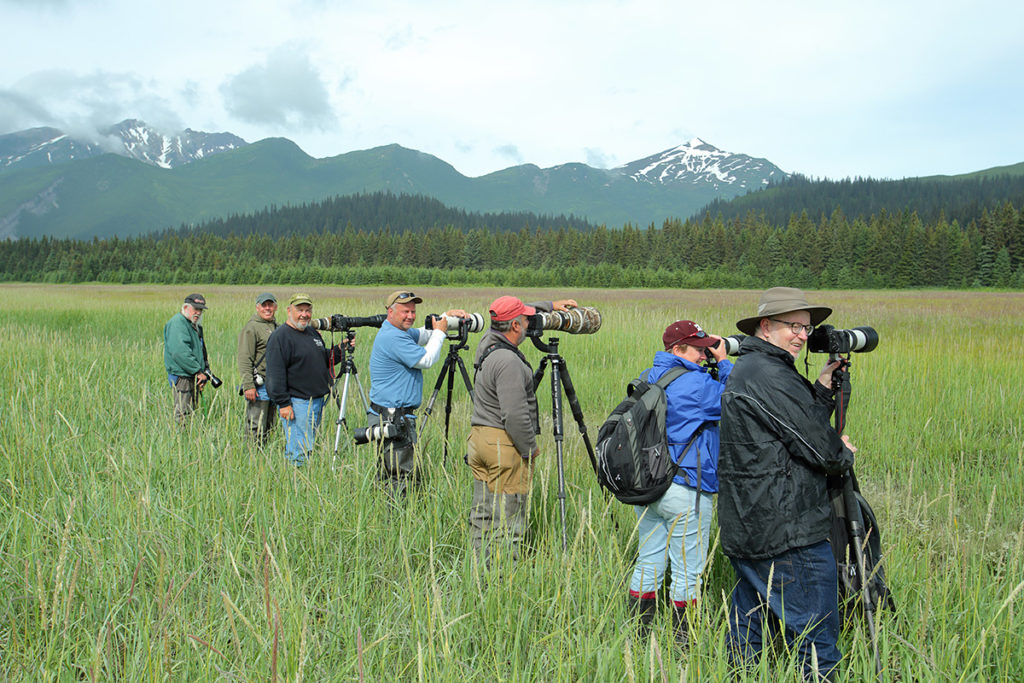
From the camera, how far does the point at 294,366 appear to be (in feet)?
19.9

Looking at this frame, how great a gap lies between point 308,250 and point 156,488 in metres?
113

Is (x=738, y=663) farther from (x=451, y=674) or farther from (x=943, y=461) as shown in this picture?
(x=943, y=461)

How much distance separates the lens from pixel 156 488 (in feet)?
12.6

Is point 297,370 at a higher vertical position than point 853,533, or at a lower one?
higher

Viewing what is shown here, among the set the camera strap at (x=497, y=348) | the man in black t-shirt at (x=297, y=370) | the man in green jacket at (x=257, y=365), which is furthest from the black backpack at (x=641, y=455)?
the man in green jacket at (x=257, y=365)

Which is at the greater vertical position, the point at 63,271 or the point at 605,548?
the point at 63,271

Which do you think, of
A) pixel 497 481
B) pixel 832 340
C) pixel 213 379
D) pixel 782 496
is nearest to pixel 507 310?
pixel 497 481

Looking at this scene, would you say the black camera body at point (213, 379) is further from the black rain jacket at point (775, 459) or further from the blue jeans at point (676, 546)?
the black rain jacket at point (775, 459)

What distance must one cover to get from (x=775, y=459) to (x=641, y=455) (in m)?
0.70

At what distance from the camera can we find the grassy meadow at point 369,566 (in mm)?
2201

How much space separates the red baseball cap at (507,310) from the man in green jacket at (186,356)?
14.9 feet

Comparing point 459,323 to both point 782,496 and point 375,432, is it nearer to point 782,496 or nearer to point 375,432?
point 375,432

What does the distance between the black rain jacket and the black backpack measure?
1.42 feet

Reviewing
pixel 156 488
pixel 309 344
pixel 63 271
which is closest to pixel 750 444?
pixel 156 488
